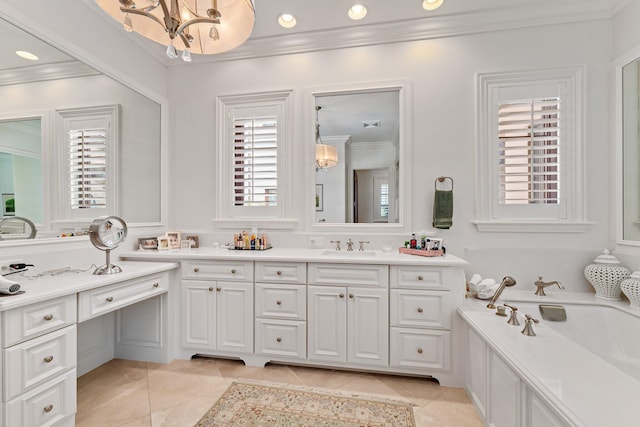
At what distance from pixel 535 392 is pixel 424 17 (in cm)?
281

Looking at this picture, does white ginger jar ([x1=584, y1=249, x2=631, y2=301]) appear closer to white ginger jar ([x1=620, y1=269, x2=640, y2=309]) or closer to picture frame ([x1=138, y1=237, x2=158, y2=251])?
white ginger jar ([x1=620, y1=269, x2=640, y2=309])

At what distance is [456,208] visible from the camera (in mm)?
2582

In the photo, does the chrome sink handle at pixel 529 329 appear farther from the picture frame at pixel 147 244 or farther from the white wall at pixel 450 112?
the picture frame at pixel 147 244

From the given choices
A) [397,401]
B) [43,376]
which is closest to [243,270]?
[43,376]

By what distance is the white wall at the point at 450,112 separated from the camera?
7.86 ft

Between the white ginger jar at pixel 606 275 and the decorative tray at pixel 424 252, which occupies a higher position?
the decorative tray at pixel 424 252

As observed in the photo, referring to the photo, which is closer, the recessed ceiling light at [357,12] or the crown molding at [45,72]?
the crown molding at [45,72]

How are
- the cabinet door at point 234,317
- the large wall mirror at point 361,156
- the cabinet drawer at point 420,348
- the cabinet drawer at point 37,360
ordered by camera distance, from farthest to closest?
the large wall mirror at point 361,156
the cabinet door at point 234,317
the cabinet drawer at point 420,348
the cabinet drawer at point 37,360

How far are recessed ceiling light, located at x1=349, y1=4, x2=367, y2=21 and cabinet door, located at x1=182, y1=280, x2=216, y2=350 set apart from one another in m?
2.58

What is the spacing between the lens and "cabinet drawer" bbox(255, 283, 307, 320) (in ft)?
7.61

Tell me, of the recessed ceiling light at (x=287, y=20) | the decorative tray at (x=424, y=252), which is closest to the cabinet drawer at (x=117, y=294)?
the decorative tray at (x=424, y=252)

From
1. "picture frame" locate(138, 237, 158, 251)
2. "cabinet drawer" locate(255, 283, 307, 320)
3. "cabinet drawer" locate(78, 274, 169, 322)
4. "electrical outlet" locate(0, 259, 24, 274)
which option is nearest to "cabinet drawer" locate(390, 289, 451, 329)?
"cabinet drawer" locate(255, 283, 307, 320)

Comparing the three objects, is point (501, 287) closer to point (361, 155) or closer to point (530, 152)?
point (530, 152)

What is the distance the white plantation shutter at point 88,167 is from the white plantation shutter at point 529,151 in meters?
3.35
